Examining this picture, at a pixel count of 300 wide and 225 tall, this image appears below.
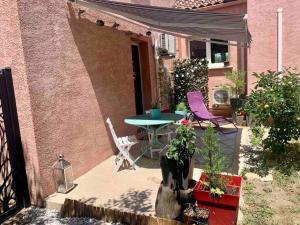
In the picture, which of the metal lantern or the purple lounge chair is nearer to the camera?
the metal lantern

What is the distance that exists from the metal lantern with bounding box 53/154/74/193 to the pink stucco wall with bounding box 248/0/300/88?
10.9m

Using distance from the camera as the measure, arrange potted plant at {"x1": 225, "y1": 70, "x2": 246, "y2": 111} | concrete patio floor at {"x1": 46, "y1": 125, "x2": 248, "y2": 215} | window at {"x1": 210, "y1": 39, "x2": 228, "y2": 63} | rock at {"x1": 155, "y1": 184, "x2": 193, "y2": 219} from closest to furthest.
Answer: rock at {"x1": 155, "y1": 184, "x2": 193, "y2": 219} → concrete patio floor at {"x1": 46, "y1": 125, "x2": 248, "y2": 215} → potted plant at {"x1": 225, "y1": 70, "x2": 246, "y2": 111} → window at {"x1": 210, "y1": 39, "x2": 228, "y2": 63}

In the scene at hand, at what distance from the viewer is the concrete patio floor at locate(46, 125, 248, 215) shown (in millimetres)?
6773

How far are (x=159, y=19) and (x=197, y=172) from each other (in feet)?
14.1

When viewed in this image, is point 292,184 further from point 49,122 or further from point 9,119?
point 9,119

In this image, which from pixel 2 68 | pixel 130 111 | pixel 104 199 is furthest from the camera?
pixel 130 111

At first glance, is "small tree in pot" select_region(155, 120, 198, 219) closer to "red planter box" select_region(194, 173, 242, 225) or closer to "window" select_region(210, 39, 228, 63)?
"red planter box" select_region(194, 173, 242, 225)

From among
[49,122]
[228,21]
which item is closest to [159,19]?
[228,21]

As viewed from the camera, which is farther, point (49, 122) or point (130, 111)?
point (130, 111)

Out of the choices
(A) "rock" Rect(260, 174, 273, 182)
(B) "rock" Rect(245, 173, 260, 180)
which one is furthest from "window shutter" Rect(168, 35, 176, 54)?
(A) "rock" Rect(260, 174, 273, 182)

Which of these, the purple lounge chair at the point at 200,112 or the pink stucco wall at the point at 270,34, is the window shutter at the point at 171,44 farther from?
the pink stucco wall at the point at 270,34

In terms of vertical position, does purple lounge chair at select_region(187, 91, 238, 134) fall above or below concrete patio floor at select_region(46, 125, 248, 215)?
above

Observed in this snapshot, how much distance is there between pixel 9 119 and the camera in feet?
21.7

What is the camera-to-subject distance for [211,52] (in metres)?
18.4
